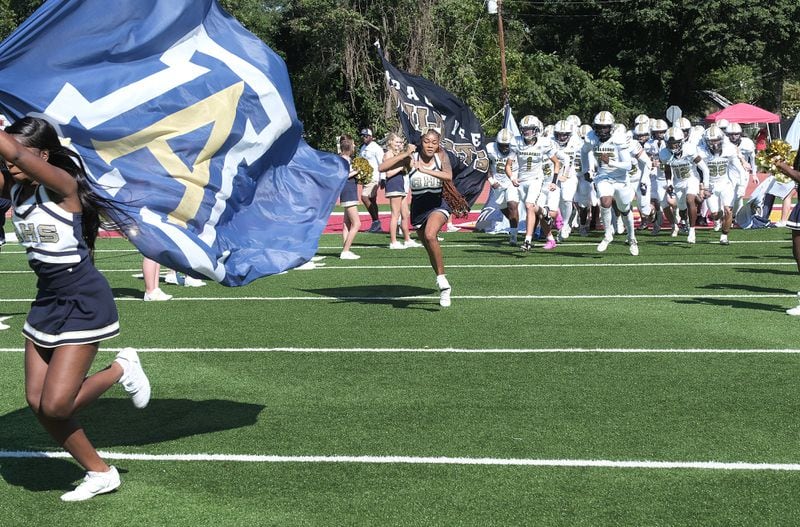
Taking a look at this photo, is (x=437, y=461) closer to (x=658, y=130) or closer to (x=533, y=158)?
(x=533, y=158)

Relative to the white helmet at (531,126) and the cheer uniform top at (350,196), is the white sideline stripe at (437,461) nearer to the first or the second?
the cheer uniform top at (350,196)

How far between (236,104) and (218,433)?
2117 mm

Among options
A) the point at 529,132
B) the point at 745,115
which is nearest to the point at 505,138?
the point at 529,132

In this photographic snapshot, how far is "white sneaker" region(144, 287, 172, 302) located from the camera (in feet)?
41.3

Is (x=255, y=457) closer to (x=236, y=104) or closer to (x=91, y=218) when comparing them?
(x=91, y=218)

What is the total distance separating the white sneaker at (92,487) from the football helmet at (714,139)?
15706 millimetres

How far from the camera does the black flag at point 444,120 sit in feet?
58.4

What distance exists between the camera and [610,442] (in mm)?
6258

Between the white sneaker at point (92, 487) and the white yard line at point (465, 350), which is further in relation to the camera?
the white yard line at point (465, 350)

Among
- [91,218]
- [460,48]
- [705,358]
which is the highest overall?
[460,48]

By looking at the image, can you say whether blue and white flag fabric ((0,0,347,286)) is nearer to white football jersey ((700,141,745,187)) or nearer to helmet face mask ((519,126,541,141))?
helmet face mask ((519,126,541,141))

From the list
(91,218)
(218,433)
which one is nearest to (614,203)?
(218,433)

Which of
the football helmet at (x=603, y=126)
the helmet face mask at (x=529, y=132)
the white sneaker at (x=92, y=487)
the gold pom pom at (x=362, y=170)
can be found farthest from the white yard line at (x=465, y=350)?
the helmet face mask at (x=529, y=132)

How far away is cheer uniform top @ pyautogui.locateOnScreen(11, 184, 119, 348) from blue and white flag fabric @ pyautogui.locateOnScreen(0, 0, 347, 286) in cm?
50
